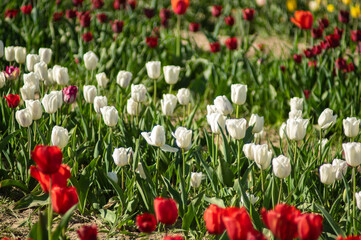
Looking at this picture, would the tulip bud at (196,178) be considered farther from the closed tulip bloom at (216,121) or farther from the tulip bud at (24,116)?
the tulip bud at (24,116)

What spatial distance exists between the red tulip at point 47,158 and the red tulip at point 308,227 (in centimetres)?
71

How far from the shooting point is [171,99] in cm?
270

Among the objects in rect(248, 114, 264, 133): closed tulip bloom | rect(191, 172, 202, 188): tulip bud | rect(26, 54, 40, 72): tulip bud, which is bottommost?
rect(191, 172, 202, 188): tulip bud

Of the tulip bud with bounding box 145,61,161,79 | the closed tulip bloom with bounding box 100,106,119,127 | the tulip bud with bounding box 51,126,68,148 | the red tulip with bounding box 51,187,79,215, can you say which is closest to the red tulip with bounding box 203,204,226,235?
the red tulip with bounding box 51,187,79,215

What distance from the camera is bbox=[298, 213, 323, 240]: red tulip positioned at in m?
1.42

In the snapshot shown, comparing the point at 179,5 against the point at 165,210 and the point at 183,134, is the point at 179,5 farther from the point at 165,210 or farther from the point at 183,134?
the point at 165,210

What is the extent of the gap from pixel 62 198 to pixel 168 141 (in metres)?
1.28

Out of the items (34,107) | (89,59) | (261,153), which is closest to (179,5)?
(89,59)

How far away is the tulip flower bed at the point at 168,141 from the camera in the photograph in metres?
1.89

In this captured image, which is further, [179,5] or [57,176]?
[179,5]

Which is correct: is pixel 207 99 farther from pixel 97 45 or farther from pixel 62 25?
pixel 62 25

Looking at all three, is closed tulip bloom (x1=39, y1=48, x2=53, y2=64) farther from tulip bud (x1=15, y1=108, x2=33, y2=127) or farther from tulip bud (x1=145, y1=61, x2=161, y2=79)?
tulip bud (x1=15, y1=108, x2=33, y2=127)

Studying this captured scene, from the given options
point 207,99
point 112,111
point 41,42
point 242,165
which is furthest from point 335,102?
point 41,42

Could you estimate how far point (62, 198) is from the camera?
160cm
